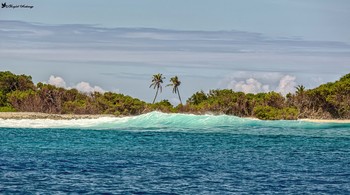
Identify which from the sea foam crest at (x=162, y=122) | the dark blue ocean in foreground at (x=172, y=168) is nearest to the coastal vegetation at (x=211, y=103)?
the sea foam crest at (x=162, y=122)

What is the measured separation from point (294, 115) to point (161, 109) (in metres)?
30.5

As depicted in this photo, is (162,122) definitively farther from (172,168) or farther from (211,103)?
(172,168)

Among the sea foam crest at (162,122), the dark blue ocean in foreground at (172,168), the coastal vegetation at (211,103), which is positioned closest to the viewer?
the dark blue ocean in foreground at (172,168)

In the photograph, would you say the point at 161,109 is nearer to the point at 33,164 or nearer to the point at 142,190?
the point at 33,164

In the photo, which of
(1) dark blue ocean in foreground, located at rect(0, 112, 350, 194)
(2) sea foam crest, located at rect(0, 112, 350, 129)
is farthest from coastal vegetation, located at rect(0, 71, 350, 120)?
(1) dark blue ocean in foreground, located at rect(0, 112, 350, 194)

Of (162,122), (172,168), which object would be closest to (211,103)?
(162,122)

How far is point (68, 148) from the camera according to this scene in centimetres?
5466

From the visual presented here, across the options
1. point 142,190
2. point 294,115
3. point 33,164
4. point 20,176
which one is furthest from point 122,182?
point 294,115

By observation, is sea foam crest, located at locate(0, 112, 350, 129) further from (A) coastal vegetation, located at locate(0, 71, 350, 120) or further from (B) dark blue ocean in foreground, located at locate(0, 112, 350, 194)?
(B) dark blue ocean in foreground, located at locate(0, 112, 350, 194)

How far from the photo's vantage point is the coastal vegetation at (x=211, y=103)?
447ft

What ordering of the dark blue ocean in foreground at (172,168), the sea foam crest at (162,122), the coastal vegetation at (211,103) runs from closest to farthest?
the dark blue ocean in foreground at (172,168), the sea foam crest at (162,122), the coastal vegetation at (211,103)

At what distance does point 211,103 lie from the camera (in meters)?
154

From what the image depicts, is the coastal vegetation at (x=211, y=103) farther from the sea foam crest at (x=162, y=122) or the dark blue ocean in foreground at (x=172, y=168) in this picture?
the dark blue ocean in foreground at (x=172, y=168)

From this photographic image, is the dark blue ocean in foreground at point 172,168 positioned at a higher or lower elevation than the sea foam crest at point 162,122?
lower
